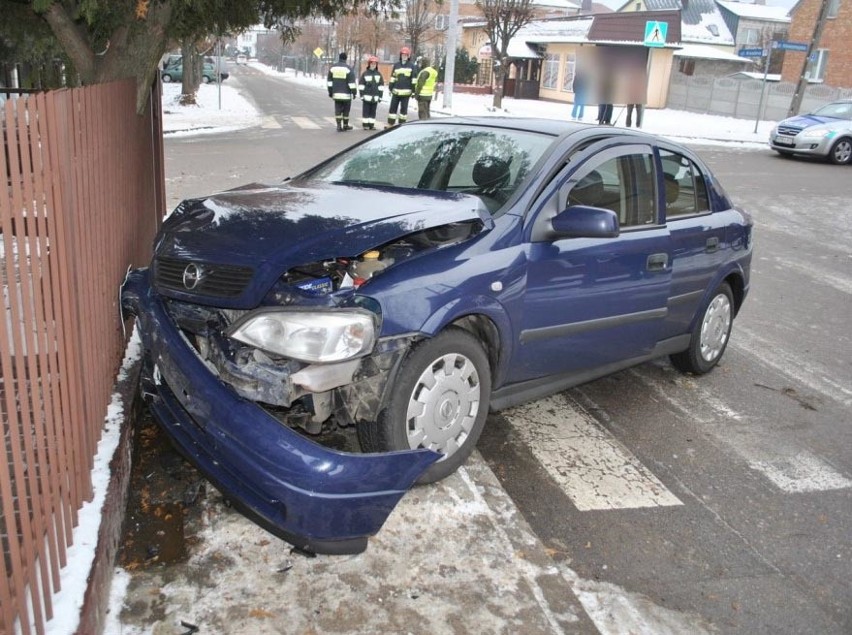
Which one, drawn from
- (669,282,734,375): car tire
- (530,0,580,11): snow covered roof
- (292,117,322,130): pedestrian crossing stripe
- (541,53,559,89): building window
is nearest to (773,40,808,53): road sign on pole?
(292,117,322,130): pedestrian crossing stripe

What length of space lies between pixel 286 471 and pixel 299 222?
1.23 meters

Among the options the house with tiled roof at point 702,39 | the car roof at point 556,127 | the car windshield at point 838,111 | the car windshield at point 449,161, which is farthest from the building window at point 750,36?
the car windshield at point 449,161

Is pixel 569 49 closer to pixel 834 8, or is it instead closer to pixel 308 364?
pixel 834 8

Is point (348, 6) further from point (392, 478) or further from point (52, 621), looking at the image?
point (52, 621)

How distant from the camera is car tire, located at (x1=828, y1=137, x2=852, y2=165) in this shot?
64.3 feet

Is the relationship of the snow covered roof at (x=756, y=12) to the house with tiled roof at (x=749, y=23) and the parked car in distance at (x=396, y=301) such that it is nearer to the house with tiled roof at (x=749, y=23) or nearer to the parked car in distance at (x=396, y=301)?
the house with tiled roof at (x=749, y=23)

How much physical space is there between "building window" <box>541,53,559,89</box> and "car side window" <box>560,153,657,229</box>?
4099cm

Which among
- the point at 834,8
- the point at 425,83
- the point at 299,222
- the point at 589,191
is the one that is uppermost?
the point at 834,8

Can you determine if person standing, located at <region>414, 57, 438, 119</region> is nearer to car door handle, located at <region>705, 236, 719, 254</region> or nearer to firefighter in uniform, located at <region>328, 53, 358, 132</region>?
firefighter in uniform, located at <region>328, 53, 358, 132</region>

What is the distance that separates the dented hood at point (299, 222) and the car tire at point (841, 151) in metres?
19.1

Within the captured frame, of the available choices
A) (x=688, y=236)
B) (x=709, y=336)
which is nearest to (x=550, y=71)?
(x=709, y=336)

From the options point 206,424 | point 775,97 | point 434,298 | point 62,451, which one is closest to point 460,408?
point 434,298

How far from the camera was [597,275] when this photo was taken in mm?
4273

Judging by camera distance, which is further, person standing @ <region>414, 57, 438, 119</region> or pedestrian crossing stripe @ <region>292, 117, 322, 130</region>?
pedestrian crossing stripe @ <region>292, 117, 322, 130</region>
